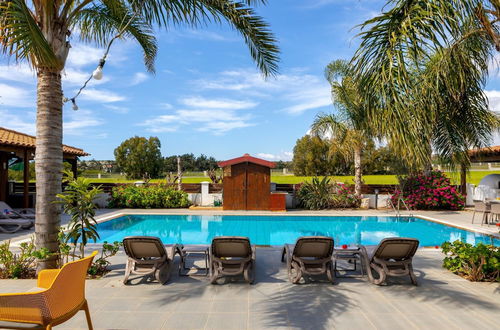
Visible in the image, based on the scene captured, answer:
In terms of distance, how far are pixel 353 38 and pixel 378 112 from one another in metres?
1.00

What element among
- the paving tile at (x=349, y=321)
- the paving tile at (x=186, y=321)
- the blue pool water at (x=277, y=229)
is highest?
the paving tile at (x=186, y=321)

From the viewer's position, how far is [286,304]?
4375 mm

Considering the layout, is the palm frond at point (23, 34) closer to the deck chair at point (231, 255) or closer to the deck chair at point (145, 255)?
the deck chair at point (145, 255)

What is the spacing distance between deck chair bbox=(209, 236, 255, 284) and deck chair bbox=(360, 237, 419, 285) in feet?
6.63

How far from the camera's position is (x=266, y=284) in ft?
17.2

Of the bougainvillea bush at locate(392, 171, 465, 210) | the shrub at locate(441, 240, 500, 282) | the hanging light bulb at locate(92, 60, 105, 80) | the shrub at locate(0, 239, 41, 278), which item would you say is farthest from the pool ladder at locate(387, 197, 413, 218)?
the shrub at locate(0, 239, 41, 278)

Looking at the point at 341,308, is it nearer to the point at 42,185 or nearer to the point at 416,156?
the point at 416,156

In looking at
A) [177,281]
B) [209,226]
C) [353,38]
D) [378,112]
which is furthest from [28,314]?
[209,226]

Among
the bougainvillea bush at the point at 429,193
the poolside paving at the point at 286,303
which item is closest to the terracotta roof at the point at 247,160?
the bougainvillea bush at the point at 429,193

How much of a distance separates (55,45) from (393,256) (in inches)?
257

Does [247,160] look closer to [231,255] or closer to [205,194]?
[205,194]

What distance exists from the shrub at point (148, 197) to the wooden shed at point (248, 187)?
9.03ft

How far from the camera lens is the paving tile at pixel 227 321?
3.70 metres

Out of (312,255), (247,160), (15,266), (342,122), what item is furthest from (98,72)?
(342,122)
